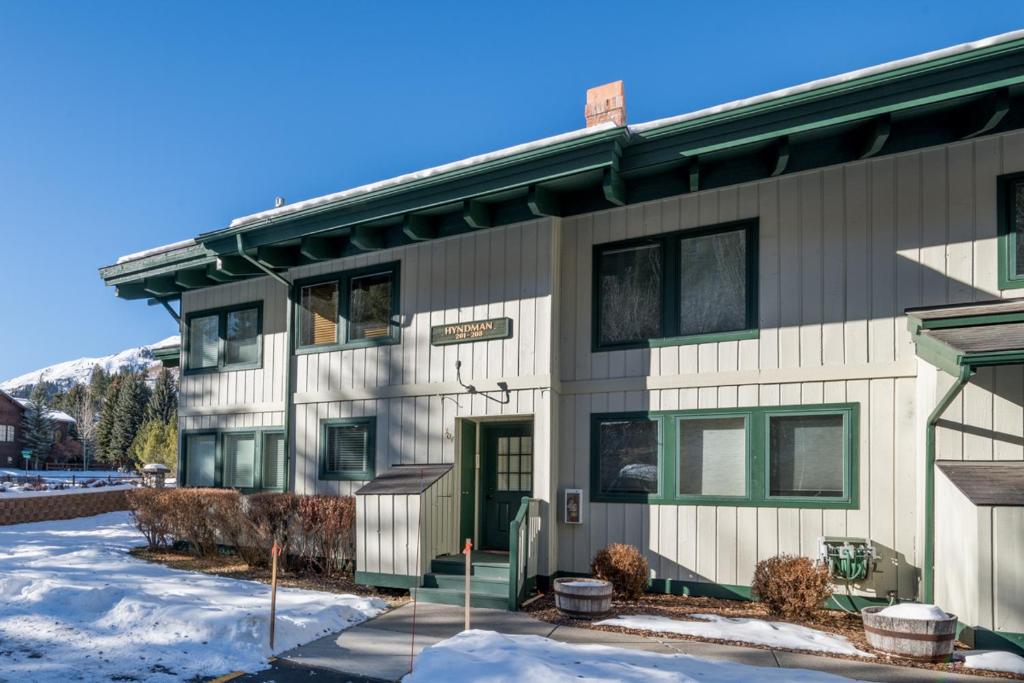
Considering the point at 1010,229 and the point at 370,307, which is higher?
the point at 1010,229

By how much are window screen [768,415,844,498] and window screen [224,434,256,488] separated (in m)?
8.63

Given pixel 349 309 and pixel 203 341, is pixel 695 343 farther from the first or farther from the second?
pixel 203 341

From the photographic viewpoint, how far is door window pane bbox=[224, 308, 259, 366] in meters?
13.0

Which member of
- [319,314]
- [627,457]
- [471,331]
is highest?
[319,314]

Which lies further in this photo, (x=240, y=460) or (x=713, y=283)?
(x=240, y=460)

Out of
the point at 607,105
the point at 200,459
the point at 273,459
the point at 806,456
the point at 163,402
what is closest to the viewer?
the point at 806,456

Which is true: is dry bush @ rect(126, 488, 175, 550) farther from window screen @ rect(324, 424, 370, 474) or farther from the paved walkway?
the paved walkway

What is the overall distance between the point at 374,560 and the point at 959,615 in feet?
21.6

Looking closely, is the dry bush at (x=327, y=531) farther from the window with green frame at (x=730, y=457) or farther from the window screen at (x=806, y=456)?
the window screen at (x=806, y=456)

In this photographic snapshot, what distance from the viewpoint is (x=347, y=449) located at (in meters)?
11.5

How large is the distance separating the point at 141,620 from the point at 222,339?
6816mm

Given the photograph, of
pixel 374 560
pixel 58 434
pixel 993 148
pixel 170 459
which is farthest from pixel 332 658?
pixel 58 434

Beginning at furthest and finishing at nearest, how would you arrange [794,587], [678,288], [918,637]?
[678,288], [794,587], [918,637]

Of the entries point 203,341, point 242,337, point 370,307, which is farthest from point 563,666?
point 203,341
